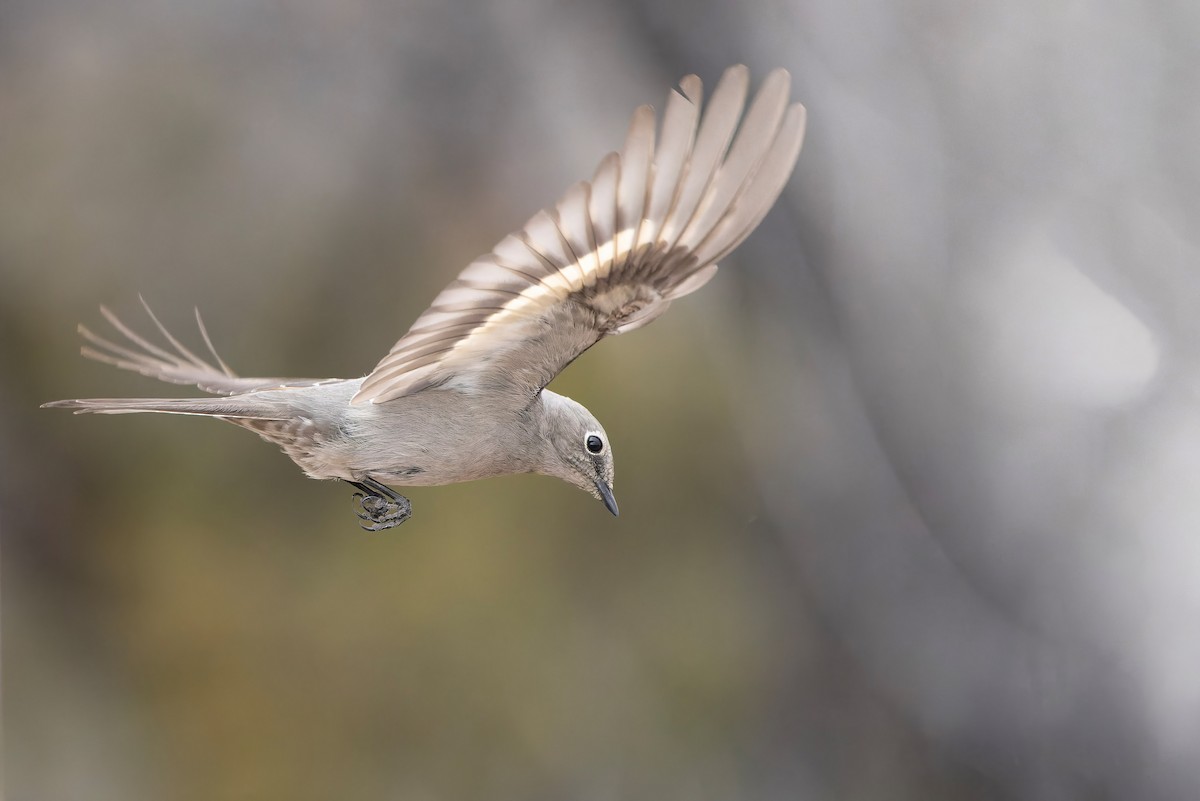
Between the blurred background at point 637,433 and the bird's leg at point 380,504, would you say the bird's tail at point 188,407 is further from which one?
the blurred background at point 637,433

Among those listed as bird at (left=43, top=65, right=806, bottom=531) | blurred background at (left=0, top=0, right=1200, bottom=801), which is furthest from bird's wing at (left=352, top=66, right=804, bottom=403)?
blurred background at (left=0, top=0, right=1200, bottom=801)

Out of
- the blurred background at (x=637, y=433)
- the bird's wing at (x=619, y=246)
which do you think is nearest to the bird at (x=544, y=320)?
the bird's wing at (x=619, y=246)

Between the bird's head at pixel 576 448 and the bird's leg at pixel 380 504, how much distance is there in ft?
0.31

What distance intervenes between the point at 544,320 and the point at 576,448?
0.08m

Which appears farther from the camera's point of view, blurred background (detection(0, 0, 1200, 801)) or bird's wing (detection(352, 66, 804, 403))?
blurred background (detection(0, 0, 1200, 801))

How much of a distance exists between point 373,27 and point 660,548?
73 cm

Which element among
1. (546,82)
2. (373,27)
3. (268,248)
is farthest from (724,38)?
(268,248)

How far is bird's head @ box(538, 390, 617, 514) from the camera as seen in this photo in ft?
1.94

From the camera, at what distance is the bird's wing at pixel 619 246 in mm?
468

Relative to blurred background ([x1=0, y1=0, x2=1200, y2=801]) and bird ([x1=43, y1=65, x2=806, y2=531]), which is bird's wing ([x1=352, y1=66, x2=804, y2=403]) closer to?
bird ([x1=43, y1=65, x2=806, y2=531])

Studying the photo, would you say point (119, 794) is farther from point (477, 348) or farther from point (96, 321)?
point (477, 348)

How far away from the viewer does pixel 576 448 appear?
59 centimetres

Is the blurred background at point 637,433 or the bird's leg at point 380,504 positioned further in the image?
the blurred background at point 637,433

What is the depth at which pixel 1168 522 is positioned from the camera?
1.26 m
